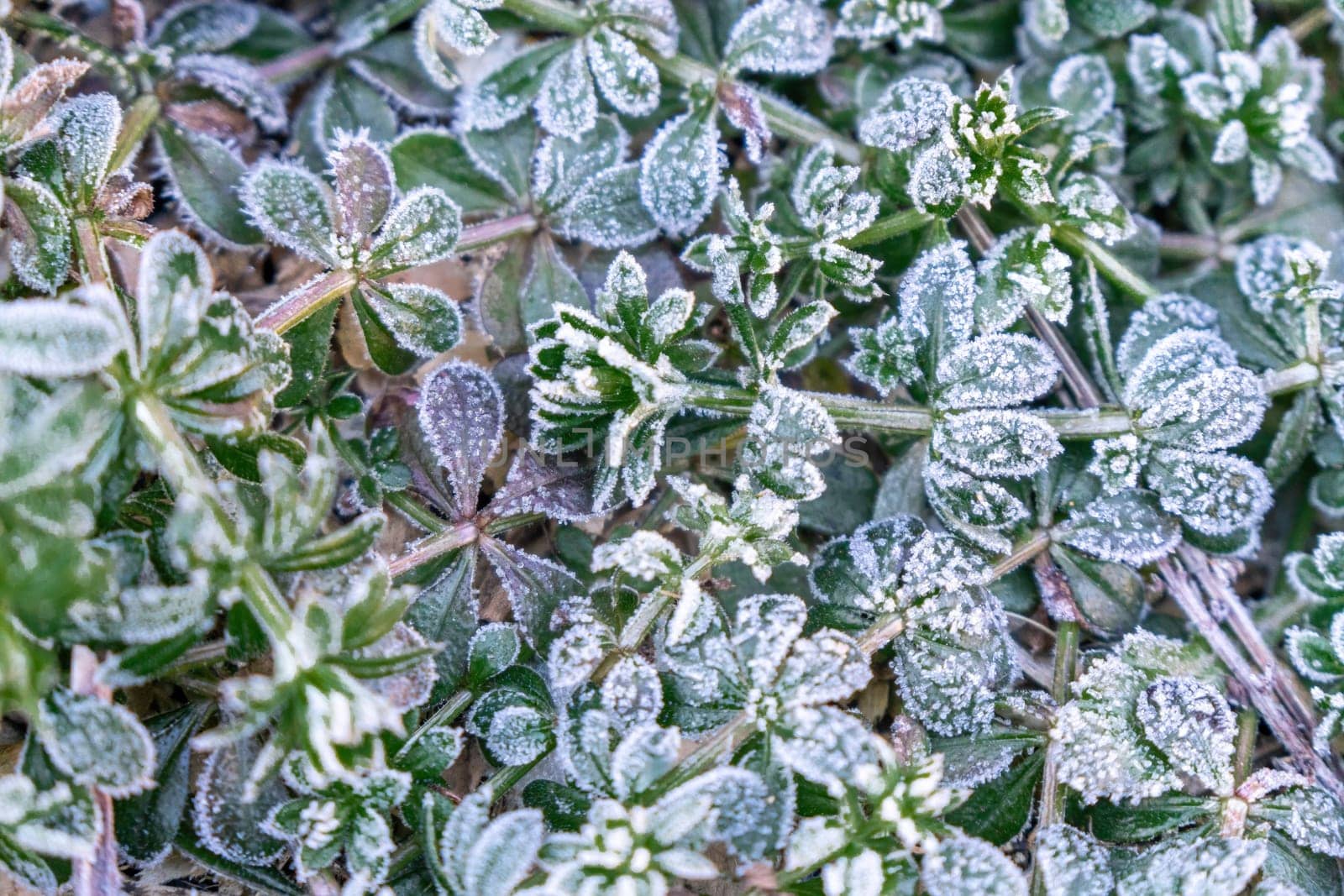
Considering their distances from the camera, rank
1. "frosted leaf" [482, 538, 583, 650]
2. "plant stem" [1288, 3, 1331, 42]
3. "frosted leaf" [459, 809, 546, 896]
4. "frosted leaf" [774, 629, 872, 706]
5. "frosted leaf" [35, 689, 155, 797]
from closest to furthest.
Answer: "frosted leaf" [35, 689, 155, 797] < "frosted leaf" [459, 809, 546, 896] < "frosted leaf" [774, 629, 872, 706] < "frosted leaf" [482, 538, 583, 650] < "plant stem" [1288, 3, 1331, 42]

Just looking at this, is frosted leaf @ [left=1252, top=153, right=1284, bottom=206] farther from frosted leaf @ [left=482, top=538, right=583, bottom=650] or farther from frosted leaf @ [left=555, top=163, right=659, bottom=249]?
frosted leaf @ [left=482, top=538, right=583, bottom=650]

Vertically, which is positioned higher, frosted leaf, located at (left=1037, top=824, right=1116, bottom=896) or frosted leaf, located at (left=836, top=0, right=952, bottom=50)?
frosted leaf, located at (left=836, top=0, right=952, bottom=50)

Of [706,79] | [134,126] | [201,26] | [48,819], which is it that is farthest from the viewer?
[201,26]

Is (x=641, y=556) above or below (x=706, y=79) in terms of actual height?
below

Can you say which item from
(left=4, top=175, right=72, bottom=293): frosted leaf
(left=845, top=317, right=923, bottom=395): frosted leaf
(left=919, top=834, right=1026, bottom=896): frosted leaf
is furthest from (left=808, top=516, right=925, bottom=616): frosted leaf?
(left=4, top=175, right=72, bottom=293): frosted leaf

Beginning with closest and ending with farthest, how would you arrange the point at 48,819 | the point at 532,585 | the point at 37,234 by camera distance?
1. the point at 48,819
2. the point at 37,234
3. the point at 532,585

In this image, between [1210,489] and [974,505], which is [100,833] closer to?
[974,505]

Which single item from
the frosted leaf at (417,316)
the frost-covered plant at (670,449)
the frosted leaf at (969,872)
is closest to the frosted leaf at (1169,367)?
the frost-covered plant at (670,449)

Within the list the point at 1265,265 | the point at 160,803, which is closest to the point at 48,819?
the point at 160,803

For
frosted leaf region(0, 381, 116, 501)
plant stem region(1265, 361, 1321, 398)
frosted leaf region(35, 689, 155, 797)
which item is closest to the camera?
frosted leaf region(0, 381, 116, 501)
